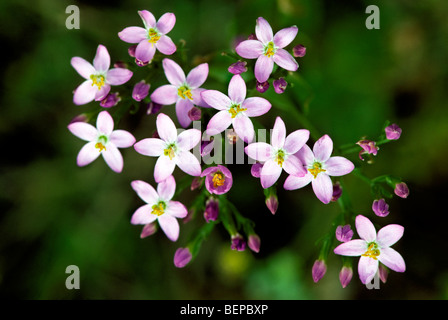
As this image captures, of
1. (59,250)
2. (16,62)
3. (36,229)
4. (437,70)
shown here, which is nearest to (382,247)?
(437,70)

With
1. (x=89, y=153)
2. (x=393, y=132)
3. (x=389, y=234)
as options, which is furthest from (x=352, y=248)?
(x=89, y=153)

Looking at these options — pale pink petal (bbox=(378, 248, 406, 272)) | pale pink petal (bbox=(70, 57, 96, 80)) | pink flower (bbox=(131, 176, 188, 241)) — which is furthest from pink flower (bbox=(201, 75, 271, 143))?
pale pink petal (bbox=(378, 248, 406, 272))

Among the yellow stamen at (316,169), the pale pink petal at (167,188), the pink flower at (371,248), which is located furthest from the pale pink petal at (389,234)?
the pale pink petal at (167,188)

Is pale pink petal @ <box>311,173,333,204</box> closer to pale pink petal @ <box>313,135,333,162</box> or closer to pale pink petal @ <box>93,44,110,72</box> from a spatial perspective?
pale pink petal @ <box>313,135,333,162</box>

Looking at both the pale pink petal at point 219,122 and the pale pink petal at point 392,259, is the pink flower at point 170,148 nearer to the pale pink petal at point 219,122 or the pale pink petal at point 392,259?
the pale pink petal at point 219,122

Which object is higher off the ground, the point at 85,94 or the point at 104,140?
the point at 85,94

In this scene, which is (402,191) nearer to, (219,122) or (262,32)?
(219,122)
